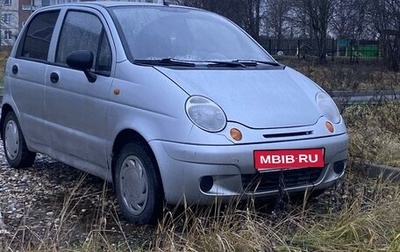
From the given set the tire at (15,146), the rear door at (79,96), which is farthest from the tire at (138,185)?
the tire at (15,146)

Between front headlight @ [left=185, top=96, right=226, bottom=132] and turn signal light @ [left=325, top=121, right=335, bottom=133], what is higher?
front headlight @ [left=185, top=96, right=226, bottom=132]

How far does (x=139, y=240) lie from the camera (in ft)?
16.1

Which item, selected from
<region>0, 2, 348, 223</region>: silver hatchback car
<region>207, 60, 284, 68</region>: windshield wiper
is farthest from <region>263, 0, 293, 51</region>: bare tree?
<region>207, 60, 284, 68</region>: windshield wiper

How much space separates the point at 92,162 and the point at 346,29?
3529 centimetres

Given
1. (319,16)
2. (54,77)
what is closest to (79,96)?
(54,77)

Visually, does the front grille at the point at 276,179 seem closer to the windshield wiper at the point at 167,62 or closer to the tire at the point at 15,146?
the windshield wiper at the point at 167,62

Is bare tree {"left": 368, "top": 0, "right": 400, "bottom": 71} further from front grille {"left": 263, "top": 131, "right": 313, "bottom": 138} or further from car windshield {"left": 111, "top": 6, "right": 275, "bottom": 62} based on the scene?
front grille {"left": 263, "top": 131, "right": 313, "bottom": 138}

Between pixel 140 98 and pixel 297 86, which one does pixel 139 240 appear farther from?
pixel 297 86

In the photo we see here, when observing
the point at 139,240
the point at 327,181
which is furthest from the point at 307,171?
the point at 139,240

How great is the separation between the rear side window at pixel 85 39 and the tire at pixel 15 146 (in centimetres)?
109

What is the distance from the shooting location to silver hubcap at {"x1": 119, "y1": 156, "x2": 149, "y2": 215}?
514cm

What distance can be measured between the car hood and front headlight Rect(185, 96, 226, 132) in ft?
0.16

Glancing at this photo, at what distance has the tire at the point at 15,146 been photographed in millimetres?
7180

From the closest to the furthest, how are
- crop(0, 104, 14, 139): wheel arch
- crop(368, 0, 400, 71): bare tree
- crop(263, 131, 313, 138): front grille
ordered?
crop(263, 131, 313, 138): front grille, crop(0, 104, 14, 139): wheel arch, crop(368, 0, 400, 71): bare tree
